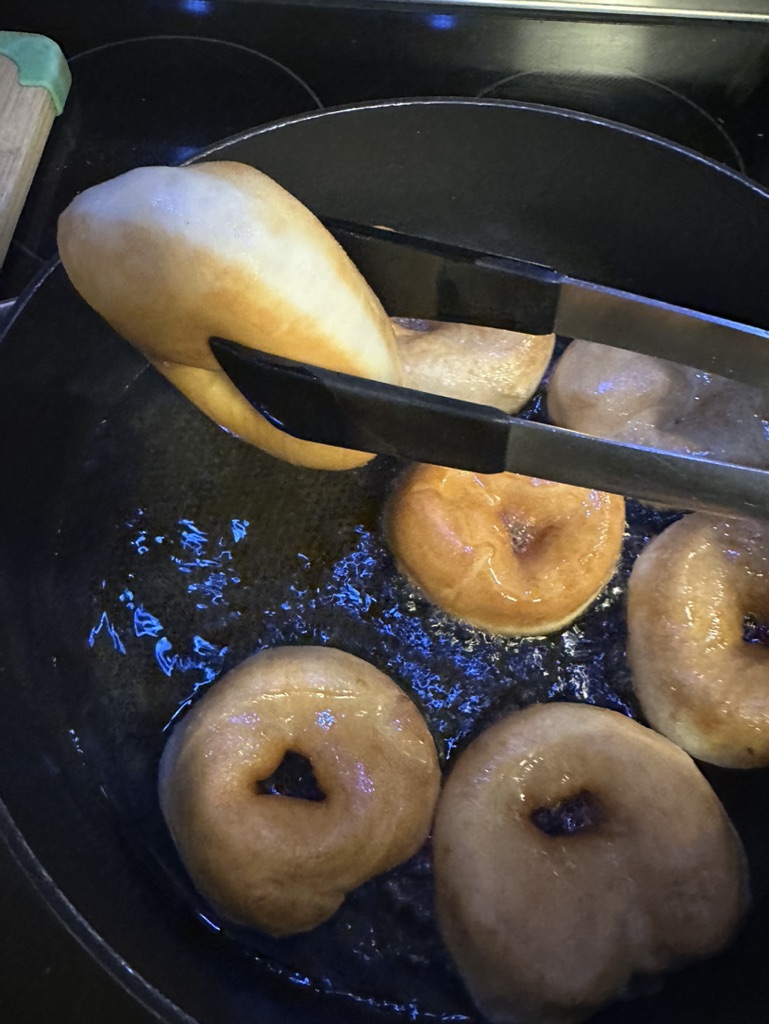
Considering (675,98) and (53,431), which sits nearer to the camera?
(53,431)

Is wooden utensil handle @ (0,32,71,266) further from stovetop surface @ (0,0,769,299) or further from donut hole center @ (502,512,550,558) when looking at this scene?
donut hole center @ (502,512,550,558)

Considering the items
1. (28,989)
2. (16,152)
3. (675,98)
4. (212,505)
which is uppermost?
(675,98)

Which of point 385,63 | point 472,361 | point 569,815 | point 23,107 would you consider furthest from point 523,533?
point 23,107

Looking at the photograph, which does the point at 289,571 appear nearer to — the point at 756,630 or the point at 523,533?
the point at 523,533

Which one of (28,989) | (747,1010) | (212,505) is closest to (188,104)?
(212,505)

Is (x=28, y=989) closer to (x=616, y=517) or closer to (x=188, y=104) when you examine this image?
(x=616, y=517)
